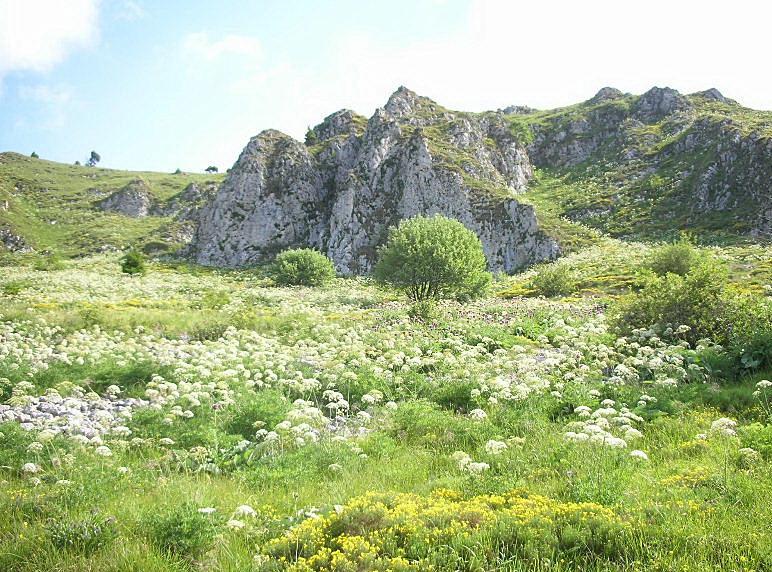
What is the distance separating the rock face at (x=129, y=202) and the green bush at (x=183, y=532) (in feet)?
516

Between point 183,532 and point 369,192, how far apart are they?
81708 mm

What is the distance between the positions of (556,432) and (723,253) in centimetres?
5044

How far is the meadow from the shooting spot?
4.95 m

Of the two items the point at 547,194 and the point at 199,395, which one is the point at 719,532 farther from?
the point at 547,194

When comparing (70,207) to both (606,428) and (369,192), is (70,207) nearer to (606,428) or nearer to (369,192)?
(369,192)

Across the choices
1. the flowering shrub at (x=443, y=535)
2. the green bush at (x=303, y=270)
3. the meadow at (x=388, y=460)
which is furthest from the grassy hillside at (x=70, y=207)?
the flowering shrub at (x=443, y=535)

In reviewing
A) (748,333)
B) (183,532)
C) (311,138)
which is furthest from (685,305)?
(311,138)

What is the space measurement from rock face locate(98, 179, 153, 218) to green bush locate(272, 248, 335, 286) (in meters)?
113

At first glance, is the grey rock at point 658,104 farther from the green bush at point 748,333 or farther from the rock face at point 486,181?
the green bush at point 748,333

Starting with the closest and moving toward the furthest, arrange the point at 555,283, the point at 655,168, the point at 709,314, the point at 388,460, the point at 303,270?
the point at 388,460, the point at 709,314, the point at 555,283, the point at 303,270, the point at 655,168

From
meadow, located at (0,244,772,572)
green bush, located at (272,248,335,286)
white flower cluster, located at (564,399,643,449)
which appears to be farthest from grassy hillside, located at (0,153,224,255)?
white flower cluster, located at (564,399,643,449)

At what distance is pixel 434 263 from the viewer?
111 ft

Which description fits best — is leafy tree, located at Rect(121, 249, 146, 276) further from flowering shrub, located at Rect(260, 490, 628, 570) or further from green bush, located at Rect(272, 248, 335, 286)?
flowering shrub, located at Rect(260, 490, 628, 570)

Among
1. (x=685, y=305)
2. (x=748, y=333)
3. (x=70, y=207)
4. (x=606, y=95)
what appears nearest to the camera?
(x=748, y=333)
